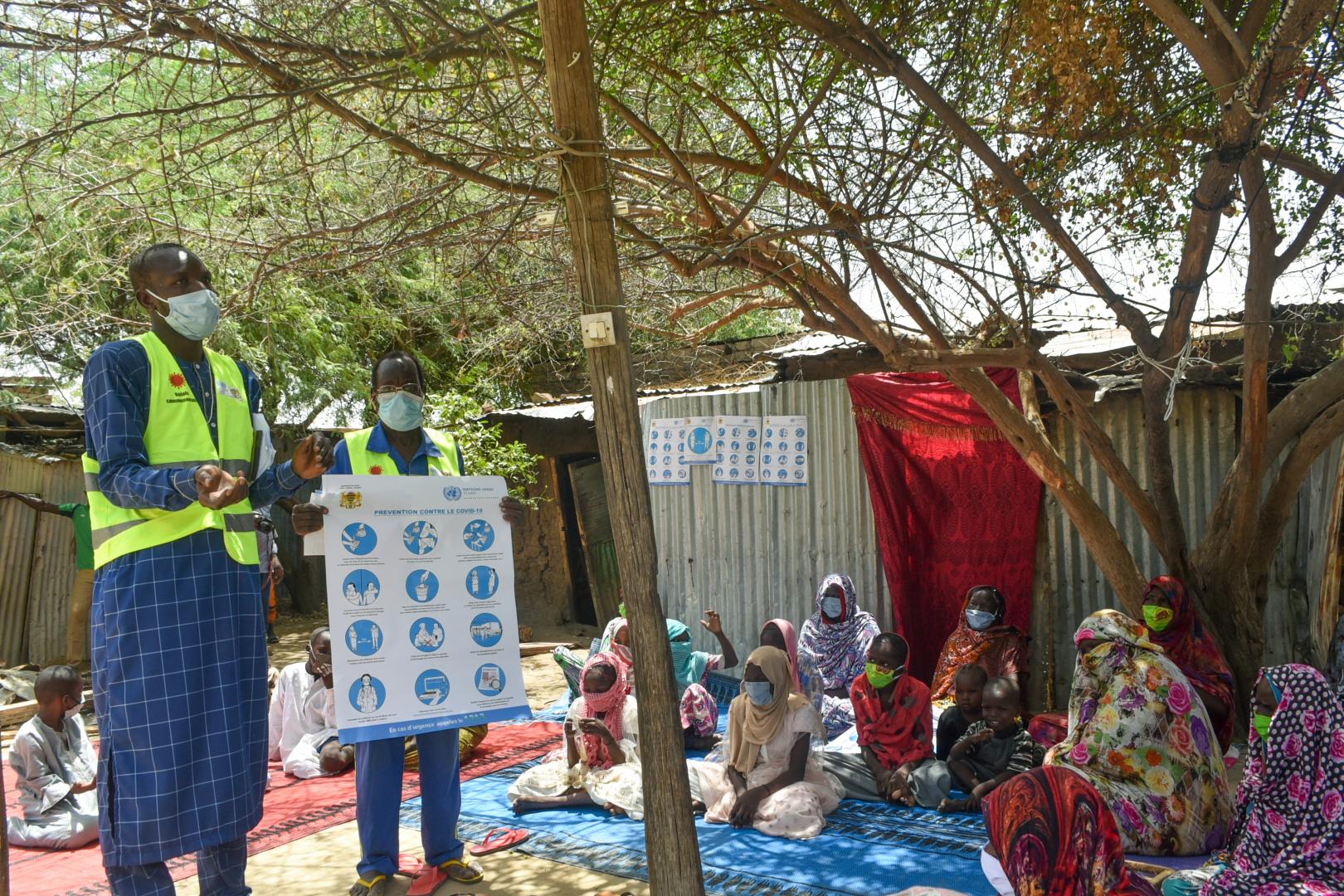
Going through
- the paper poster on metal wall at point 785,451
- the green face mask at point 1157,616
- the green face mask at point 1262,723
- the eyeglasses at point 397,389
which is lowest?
the green face mask at point 1262,723

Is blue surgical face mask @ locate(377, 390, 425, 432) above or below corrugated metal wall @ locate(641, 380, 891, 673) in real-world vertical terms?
above

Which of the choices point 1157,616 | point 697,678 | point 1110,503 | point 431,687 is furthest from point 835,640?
point 431,687

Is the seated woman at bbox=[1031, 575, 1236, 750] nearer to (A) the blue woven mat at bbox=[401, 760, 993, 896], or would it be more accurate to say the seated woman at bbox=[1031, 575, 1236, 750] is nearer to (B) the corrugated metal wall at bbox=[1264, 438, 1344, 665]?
(A) the blue woven mat at bbox=[401, 760, 993, 896]

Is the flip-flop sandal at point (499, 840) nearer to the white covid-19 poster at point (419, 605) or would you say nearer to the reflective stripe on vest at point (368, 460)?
the white covid-19 poster at point (419, 605)

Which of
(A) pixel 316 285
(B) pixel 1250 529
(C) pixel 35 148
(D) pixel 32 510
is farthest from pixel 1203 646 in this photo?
(D) pixel 32 510

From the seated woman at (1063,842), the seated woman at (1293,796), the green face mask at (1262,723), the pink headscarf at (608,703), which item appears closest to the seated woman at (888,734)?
the pink headscarf at (608,703)

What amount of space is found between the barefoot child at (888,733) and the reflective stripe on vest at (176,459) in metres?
3.75

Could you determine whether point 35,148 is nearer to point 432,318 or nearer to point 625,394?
point 625,394

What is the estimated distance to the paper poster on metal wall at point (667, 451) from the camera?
9.55 meters

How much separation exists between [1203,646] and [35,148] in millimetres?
6304

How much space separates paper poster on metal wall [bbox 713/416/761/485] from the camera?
361 inches

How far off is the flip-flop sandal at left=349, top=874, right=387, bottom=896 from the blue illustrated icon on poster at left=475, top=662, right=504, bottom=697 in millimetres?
809

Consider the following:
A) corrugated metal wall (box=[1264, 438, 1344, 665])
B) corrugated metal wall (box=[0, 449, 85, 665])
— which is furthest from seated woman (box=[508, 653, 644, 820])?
corrugated metal wall (box=[0, 449, 85, 665])

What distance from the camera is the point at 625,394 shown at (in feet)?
11.3
